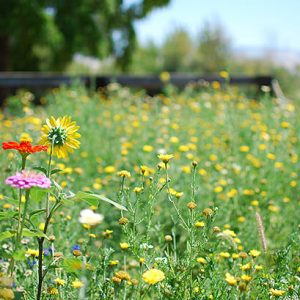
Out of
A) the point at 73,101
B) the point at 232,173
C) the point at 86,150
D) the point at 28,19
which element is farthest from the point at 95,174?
the point at 28,19

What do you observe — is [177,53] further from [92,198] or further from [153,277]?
[153,277]

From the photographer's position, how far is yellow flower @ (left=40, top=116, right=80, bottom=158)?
2.10m

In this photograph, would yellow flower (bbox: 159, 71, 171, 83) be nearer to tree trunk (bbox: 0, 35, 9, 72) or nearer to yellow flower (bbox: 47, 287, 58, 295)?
tree trunk (bbox: 0, 35, 9, 72)

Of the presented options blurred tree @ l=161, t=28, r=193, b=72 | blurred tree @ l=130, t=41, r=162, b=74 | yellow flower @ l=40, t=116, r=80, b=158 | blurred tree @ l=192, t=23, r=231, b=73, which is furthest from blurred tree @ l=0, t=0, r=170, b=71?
blurred tree @ l=161, t=28, r=193, b=72

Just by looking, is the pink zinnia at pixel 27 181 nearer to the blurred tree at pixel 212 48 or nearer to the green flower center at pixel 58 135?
the green flower center at pixel 58 135

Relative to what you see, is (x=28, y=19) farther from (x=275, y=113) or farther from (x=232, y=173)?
(x=232, y=173)

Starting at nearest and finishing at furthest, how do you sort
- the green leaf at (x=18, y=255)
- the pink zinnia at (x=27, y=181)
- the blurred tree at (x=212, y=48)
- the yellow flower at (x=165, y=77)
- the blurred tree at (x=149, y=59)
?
the pink zinnia at (x=27, y=181) → the green leaf at (x=18, y=255) → the yellow flower at (x=165, y=77) → the blurred tree at (x=149, y=59) → the blurred tree at (x=212, y=48)

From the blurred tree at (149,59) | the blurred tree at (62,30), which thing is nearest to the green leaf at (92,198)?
the blurred tree at (62,30)

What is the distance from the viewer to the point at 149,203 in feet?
7.24

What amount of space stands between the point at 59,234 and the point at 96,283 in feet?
2.23

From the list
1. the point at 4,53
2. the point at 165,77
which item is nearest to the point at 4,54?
the point at 4,53

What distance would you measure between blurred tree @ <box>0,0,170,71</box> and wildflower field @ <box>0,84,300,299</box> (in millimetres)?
6682

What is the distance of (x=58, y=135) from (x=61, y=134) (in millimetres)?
12

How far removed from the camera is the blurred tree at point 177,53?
36.5 m
